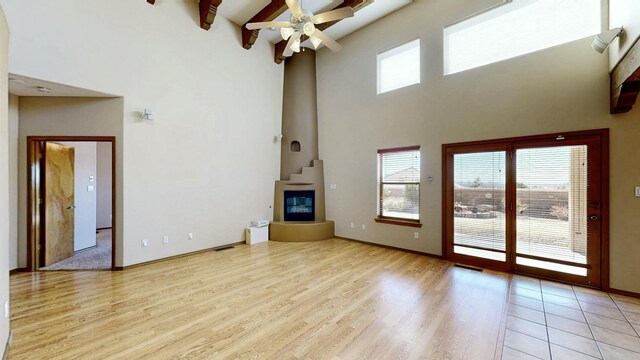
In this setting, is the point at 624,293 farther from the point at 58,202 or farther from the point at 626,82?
the point at 58,202

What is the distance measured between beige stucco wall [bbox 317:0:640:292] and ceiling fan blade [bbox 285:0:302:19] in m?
2.74

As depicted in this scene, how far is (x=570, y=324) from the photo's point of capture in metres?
2.58

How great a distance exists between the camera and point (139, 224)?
13.9 feet

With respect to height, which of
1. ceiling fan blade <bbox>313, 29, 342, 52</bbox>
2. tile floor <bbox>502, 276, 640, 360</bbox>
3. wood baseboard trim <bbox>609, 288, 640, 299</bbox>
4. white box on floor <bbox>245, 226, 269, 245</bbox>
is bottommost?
tile floor <bbox>502, 276, 640, 360</bbox>

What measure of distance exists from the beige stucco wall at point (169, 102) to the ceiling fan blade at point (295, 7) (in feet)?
8.79

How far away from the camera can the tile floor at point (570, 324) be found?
7.14 feet

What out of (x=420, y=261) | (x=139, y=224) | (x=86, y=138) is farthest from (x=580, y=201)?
(x=86, y=138)

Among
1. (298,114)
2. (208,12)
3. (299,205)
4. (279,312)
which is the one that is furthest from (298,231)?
(208,12)

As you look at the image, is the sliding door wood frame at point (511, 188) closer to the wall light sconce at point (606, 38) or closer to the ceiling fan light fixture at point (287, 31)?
the wall light sconce at point (606, 38)

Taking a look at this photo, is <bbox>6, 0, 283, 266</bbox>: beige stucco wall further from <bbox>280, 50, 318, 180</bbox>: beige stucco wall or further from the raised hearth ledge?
the raised hearth ledge

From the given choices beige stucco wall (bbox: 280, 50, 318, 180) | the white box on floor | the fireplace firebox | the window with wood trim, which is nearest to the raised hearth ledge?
the white box on floor

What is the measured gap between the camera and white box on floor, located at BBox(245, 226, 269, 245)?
5.73 metres

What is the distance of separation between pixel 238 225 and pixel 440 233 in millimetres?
4179

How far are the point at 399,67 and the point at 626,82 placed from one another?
3.39 metres
